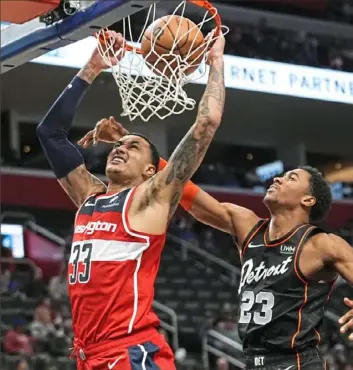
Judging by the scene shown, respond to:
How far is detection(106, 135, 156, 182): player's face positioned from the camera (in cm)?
476

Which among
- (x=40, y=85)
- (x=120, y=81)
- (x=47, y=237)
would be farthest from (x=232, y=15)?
(x=120, y=81)

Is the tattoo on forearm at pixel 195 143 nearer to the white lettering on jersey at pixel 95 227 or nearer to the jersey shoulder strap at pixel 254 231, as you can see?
the white lettering on jersey at pixel 95 227

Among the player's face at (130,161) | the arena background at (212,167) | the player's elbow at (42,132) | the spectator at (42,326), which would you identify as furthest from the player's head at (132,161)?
the spectator at (42,326)

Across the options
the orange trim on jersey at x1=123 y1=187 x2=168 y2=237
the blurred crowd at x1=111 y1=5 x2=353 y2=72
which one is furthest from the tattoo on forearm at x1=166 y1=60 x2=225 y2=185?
the blurred crowd at x1=111 y1=5 x2=353 y2=72

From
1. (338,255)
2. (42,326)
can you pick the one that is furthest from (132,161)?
(42,326)

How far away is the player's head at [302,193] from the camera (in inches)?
208

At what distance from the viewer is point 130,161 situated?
15.7ft

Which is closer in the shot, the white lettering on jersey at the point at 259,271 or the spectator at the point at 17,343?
the white lettering on jersey at the point at 259,271

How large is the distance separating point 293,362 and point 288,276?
0.41 metres

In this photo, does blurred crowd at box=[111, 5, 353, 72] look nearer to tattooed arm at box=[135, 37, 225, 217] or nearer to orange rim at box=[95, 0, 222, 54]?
orange rim at box=[95, 0, 222, 54]

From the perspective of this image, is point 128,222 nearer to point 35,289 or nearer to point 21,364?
point 21,364

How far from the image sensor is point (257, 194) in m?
20.1

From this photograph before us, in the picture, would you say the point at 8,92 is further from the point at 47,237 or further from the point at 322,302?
the point at 322,302

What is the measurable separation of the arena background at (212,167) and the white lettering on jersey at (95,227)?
227 inches
